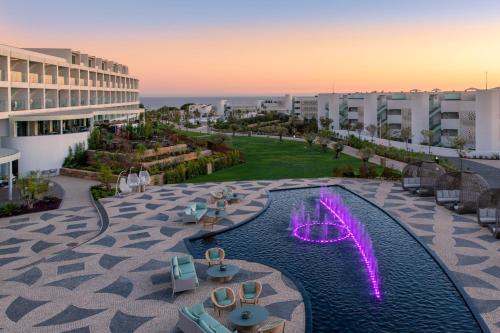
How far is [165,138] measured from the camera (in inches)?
1619

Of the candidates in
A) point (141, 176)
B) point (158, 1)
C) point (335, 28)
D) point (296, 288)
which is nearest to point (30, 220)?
point (141, 176)

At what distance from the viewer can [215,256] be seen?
1479cm

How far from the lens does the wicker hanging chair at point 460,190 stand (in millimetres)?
20875

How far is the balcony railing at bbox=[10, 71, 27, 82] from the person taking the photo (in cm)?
3234

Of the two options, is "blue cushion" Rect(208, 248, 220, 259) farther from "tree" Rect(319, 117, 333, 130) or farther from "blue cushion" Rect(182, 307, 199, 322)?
"tree" Rect(319, 117, 333, 130)

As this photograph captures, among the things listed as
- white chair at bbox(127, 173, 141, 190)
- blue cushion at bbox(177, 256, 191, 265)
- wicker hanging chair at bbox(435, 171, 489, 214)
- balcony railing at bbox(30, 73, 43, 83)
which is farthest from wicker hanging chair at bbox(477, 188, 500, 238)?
balcony railing at bbox(30, 73, 43, 83)

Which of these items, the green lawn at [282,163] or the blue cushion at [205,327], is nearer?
the blue cushion at [205,327]

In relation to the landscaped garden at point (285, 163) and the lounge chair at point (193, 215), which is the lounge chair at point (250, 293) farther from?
the landscaped garden at point (285, 163)

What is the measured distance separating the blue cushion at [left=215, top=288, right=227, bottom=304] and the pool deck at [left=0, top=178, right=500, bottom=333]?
1.17ft

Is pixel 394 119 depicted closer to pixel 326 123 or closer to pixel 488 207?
pixel 326 123

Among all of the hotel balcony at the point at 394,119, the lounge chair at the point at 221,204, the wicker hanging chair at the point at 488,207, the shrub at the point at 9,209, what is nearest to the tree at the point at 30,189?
the shrub at the point at 9,209

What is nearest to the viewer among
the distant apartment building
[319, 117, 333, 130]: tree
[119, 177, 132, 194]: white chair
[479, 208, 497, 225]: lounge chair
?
[479, 208, 497, 225]: lounge chair

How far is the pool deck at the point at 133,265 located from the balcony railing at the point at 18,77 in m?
13.5

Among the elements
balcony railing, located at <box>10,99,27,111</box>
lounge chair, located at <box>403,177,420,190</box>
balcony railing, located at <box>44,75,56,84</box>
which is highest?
balcony railing, located at <box>44,75,56,84</box>
